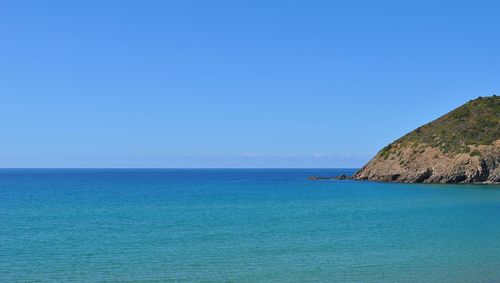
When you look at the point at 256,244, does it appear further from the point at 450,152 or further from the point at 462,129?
the point at 462,129

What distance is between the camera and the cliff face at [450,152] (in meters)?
115

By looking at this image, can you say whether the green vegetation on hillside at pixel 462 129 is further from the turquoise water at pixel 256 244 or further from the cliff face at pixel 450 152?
the turquoise water at pixel 256 244

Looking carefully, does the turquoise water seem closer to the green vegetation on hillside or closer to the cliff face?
the cliff face

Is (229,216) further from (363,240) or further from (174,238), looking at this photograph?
(363,240)

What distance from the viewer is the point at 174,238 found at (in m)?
42.8

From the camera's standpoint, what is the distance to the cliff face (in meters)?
115

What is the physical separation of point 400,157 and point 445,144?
1251 centimetres

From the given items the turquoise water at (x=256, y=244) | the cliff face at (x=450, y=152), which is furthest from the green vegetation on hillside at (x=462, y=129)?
the turquoise water at (x=256, y=244)

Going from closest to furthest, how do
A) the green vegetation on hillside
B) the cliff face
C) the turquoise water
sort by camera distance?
the turquoise water
the cliff face
the green vegetation on hillside

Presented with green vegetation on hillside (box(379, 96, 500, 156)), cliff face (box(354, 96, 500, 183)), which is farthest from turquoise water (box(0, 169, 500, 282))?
green vegetation on hillside (box(379, 96, 500, 156))

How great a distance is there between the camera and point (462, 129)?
5138 inches

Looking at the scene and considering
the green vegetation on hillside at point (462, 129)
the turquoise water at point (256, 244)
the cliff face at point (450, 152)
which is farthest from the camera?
the green vegetation on hillside at point (462, 129)

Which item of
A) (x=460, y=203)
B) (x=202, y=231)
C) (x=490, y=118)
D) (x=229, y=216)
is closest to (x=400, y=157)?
(x=490, y=118)

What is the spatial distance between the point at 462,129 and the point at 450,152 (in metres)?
12.4
